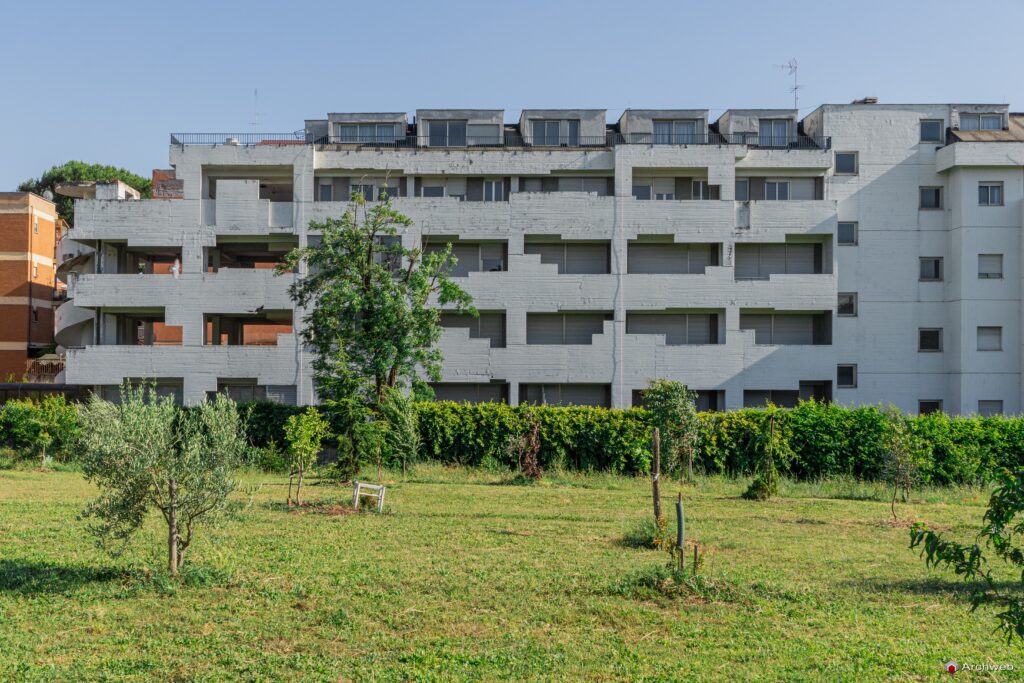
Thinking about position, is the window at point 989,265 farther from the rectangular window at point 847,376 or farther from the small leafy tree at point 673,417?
the small leafy tree at point 673,417

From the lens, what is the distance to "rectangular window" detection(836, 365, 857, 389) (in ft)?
125

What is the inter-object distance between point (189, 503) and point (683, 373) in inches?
1135

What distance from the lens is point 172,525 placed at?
441 inches

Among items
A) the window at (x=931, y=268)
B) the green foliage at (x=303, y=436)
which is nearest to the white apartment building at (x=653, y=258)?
the window at (x=931, y=268)

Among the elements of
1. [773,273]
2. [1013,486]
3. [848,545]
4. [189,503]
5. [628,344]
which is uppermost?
[773,273]

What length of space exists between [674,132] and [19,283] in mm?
43032

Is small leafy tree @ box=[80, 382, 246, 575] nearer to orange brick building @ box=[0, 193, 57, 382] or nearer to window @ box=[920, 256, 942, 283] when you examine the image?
window @ box=[920, 256, 942, 283]

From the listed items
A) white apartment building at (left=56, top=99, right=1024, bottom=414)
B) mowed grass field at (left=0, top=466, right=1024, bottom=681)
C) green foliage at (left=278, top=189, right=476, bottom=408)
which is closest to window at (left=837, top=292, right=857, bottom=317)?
white apartment building at (left=56, top=99, right=1024, bottom=414)

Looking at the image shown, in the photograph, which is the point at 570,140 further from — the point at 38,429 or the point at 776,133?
the point at 38,429

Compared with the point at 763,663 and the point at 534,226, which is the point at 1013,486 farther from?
the point at 534,226

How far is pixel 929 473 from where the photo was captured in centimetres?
2634

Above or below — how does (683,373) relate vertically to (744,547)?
above

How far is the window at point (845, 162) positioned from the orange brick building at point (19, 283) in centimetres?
4941

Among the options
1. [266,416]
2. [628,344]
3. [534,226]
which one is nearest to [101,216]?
[266,416]
